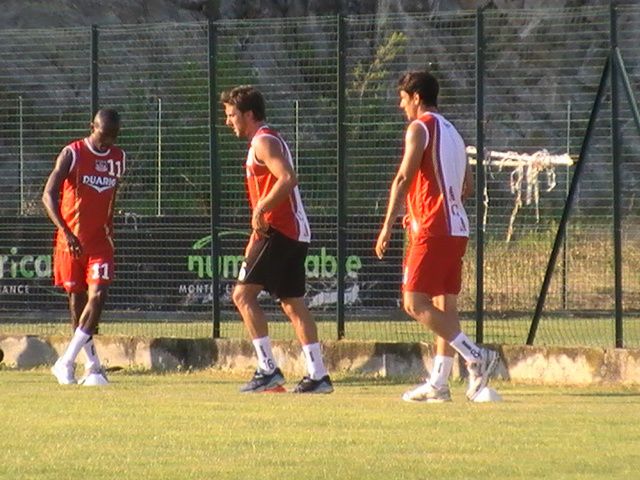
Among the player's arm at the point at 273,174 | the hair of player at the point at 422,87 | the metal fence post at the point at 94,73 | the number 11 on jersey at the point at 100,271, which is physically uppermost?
the metal fence post at the point at 94,73

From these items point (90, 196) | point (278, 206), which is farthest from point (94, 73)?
point (278, 206)

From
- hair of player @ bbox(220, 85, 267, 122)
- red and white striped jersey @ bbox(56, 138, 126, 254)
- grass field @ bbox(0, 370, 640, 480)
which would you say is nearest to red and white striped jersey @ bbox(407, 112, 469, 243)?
grass field @ bbox(0, 370, 640, 480)

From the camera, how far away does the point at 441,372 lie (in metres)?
14.0

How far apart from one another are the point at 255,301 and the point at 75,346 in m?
1.78

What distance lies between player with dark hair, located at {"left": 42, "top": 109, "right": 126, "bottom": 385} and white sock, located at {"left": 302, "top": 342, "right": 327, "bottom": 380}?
207 centimetres

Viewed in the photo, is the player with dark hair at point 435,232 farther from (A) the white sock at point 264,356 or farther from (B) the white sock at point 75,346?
(B) the white sock at point 75,346

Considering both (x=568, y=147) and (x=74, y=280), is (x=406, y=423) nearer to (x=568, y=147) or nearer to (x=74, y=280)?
(x=74, y=280)

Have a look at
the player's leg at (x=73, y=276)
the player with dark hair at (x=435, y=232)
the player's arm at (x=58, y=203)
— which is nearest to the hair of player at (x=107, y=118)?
the player's arm at (x=58, y=203)

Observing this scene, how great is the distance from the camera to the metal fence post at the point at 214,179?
59.6 ft

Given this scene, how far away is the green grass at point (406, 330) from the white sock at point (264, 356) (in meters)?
2.85

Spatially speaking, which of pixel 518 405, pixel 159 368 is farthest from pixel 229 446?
pixel 159 368

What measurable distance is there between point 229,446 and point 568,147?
8.36m

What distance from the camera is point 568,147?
727 inches

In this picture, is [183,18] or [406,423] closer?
[406,423]
